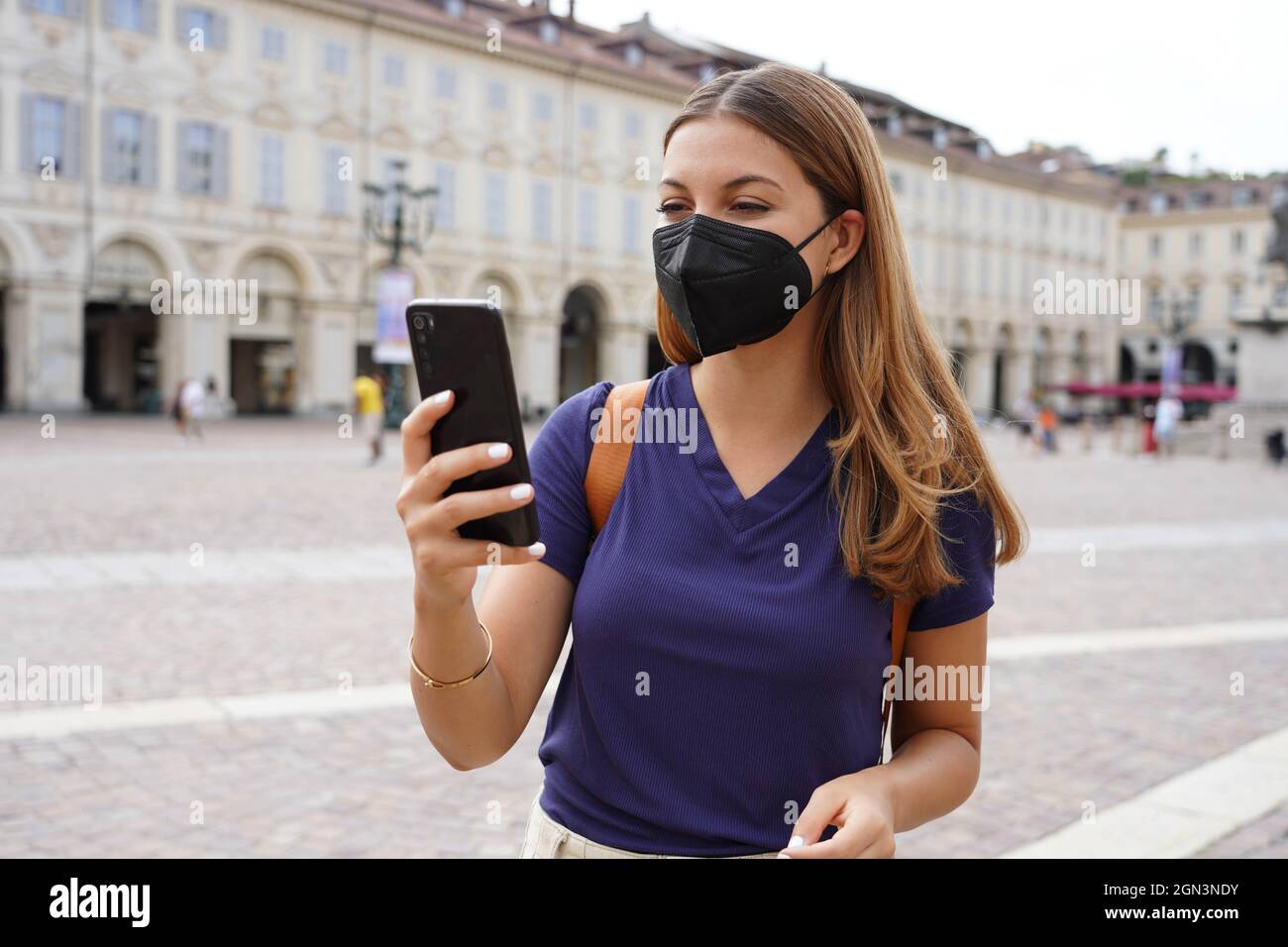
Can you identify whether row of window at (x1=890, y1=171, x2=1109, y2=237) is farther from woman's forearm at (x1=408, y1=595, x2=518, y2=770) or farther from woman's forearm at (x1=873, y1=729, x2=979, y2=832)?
woman's forearm at (x1=408, y1=595, x2=518, y2=770)

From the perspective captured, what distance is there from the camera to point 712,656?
183 centimetres

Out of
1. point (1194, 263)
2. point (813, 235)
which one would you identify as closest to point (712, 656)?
point (813, 235)

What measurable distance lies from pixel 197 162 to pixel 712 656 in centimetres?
4081

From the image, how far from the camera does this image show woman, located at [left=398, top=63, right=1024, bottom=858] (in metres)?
1.84

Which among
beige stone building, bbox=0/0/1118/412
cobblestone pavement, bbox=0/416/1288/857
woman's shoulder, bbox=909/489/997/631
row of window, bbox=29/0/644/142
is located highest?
row of window, bbox=29/0/644/142

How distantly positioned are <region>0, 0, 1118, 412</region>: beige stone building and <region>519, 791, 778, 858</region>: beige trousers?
27.5 meters

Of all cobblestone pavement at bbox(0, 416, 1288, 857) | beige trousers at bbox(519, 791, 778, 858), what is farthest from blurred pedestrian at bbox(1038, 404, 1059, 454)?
beige trousers at bbox(519, 791, 778, 858)

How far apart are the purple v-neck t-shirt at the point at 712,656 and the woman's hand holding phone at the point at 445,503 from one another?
0.31 metres

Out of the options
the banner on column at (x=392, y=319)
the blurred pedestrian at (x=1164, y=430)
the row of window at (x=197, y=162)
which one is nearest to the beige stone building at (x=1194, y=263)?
the blurred pedestrian at (x=1164, y=430)

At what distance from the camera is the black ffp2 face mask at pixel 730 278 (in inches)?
77.6

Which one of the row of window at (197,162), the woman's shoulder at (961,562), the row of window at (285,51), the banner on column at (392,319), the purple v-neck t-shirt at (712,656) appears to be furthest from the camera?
the row of window at (285,51)

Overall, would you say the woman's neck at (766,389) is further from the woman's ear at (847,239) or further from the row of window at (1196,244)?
the row of window at (1196,244)
